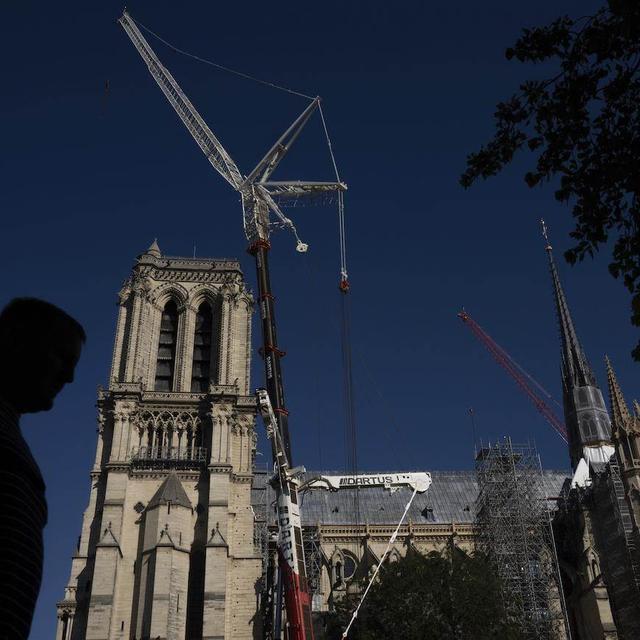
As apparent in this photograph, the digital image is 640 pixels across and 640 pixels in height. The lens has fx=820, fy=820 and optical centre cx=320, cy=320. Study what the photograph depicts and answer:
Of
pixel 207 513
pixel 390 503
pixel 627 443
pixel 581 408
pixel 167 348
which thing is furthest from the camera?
pixel 581 408

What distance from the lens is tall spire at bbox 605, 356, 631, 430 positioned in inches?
2388

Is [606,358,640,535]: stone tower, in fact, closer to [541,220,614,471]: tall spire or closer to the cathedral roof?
[541,220,614,471]: tall spire

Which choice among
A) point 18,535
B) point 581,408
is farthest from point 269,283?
point 18,535

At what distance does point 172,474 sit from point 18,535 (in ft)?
173

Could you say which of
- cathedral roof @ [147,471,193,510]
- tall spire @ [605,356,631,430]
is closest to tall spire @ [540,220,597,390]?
tall spire @ [605,356,631,430]

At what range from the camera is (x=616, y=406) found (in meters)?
61.4

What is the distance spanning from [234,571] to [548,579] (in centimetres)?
2498

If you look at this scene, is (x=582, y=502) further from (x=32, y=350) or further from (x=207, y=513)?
(x=32, y=350)

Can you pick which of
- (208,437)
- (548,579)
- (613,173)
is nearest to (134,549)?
(208,437)

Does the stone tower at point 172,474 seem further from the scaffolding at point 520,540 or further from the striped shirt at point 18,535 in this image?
the striped shirt at point 18,535

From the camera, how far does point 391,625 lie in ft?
156

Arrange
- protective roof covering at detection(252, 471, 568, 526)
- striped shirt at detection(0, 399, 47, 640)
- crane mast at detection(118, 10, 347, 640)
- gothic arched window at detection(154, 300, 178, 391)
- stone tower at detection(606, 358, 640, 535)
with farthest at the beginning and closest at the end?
protective roof covering at detection(252, 471, 568, 526)
gothic arched window at detection(154, 300, 178, 391)
stone tower at detection(606, 358, 640, 535)
crane mast at detection(118, 10, 347, 640)
striped shirt at detection(0, 399, 47, 640)

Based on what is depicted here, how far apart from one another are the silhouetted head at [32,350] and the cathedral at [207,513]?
1841 inches

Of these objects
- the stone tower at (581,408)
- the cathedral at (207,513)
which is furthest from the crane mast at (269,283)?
the stone tower at (581,408)
